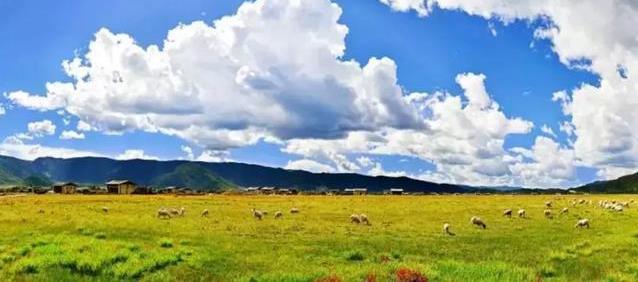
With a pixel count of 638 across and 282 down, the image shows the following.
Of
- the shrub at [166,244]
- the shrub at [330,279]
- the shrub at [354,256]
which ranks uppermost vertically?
the shrub at [166,244]

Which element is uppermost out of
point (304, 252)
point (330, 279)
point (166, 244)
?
point (166, 244)

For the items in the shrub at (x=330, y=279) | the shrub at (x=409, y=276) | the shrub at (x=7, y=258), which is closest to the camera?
the shrub at (x=409, y=276)

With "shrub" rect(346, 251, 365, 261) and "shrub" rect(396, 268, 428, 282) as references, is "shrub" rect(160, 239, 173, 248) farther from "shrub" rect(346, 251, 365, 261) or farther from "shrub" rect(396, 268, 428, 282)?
"shrub" rect(396, 268, 428, 282)

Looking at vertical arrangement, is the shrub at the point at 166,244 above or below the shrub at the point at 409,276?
above

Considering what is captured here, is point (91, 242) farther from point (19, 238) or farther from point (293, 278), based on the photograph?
point (293, 278)

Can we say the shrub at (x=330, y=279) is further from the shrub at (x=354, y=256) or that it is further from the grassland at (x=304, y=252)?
the shrub at (x=354, y=256)

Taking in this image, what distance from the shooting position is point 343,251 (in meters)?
29.7

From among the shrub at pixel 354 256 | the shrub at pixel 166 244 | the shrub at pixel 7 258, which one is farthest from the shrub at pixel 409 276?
the shrub at pixel 7 258

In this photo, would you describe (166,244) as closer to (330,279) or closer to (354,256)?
(354,256)

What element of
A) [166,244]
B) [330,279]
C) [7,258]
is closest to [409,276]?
[330,279]

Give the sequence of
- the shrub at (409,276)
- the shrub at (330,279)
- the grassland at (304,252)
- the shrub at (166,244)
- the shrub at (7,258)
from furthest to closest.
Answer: the shrub at (166,244), the shrub at (7,258), the grassland at (304,252), the shrub at (330,279), the shrub at (409,276)

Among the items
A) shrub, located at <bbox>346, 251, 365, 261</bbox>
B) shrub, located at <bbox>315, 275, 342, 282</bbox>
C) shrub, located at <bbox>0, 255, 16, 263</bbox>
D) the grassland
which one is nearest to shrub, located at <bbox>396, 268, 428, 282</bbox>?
the grassland

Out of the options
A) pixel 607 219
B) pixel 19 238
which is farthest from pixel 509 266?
pixel 607 219

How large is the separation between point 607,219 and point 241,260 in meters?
43.0
